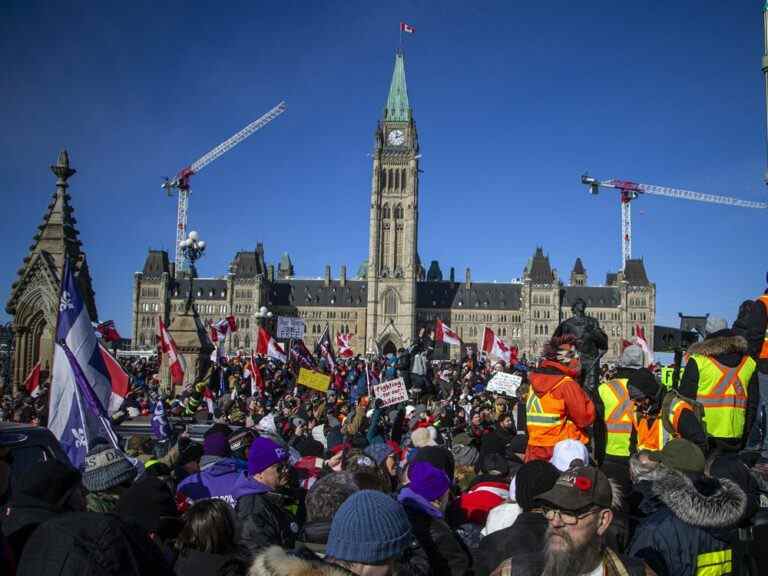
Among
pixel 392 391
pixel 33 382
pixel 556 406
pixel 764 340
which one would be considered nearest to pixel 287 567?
pixel 556 406

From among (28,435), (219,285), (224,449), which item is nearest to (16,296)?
(224,449)

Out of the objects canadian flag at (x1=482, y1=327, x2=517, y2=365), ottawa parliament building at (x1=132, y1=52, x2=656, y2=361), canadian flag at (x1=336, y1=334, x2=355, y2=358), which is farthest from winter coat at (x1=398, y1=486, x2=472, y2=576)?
ottawa parliament building at (x1=132, y1=52, x2=656, y2=361)

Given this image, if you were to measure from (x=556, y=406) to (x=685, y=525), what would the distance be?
6.11 feet

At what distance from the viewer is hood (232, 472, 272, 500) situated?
16.6ft

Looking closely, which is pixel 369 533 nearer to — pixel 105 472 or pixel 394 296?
pixel 105 472

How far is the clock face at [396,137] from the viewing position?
113m

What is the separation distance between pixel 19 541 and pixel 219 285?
113 m

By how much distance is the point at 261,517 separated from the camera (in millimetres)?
4867

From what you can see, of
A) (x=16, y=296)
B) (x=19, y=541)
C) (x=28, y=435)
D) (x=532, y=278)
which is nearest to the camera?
(x=19, y=541)

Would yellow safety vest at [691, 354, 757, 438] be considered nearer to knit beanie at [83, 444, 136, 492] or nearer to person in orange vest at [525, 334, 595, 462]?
person in orange vest at [525, 334, 595, 462]

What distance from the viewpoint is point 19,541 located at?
356 cm

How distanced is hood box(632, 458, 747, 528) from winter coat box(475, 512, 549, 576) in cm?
67

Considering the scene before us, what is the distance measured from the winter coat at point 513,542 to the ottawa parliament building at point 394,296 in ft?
331

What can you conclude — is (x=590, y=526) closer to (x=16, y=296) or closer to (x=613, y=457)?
(x=613, y=457)
